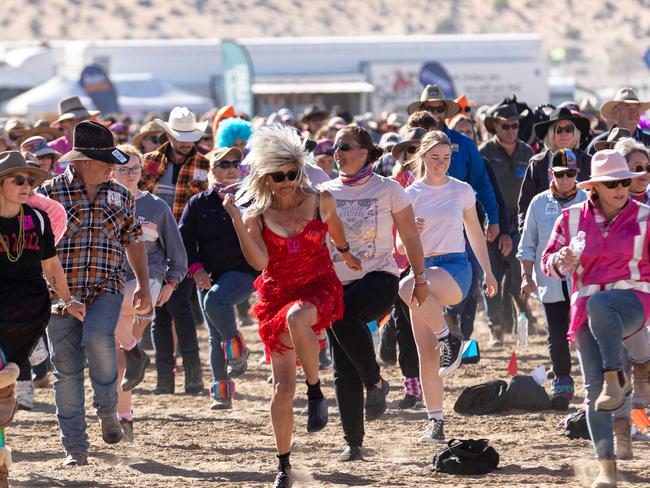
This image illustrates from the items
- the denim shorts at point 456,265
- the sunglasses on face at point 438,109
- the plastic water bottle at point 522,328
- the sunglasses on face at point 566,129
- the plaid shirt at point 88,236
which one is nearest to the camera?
the plaid shirt at point 88,236

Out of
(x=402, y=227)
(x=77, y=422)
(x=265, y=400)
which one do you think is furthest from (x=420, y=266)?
(x=265, y=400)

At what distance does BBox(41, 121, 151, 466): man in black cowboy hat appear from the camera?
817 centimetres

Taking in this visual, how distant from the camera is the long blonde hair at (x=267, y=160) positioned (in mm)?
7371

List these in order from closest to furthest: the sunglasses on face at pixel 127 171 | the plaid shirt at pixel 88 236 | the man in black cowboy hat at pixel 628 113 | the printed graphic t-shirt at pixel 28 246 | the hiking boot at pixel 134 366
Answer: the printed graphic t-shirt at pixel 28 246, the plaid shirt at pixel 88 236, the hiking boot at pixel 134 366, the sunglasses on face at pixel 127 171, the man in black cowboy hat at pixel 628 113

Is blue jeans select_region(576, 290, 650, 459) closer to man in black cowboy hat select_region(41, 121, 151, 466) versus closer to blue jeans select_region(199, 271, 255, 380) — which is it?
man in black cowboy hat select_region(41, 121, 151, 466)

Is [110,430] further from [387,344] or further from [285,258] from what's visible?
[387,344]

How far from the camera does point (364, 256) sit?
8.25m

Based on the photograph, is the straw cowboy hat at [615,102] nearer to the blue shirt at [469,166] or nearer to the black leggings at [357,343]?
the blue shirt at [469,166]

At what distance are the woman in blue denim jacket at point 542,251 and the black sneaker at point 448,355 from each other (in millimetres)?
970

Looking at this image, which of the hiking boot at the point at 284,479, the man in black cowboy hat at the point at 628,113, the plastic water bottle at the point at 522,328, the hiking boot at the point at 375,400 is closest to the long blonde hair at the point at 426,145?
the hiking boot at the point at 375,400

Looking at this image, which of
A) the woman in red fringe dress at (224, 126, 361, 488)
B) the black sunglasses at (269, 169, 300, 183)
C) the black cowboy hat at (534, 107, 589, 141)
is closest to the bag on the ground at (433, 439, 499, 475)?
the woman in red fringe dress at (224, 126, 361, 488)

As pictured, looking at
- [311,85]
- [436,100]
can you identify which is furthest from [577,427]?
[311,85]

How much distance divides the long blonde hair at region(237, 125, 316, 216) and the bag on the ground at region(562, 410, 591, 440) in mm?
2550

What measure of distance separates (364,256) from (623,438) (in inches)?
70.9
